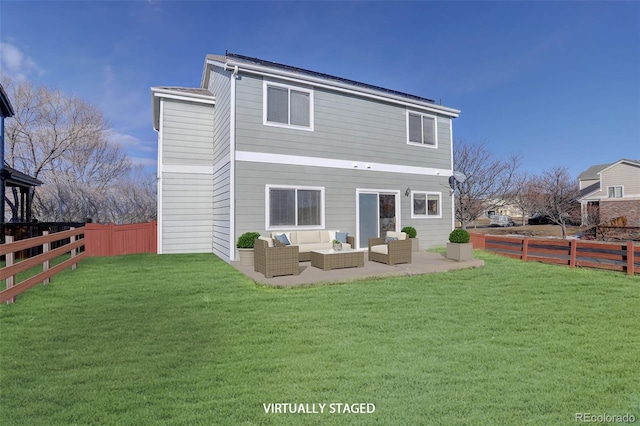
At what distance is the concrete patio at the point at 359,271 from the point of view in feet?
20.4

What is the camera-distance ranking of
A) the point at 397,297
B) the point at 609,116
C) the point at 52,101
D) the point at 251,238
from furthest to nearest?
the point at 52,101, the point at 609,116, the point at 251,238, the point at 397,297

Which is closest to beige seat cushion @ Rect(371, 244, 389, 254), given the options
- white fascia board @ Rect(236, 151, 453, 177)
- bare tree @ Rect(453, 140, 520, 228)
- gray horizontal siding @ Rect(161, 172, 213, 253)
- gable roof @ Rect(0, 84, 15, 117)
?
white fascia board @ Rect(236, 151, 453, 177)

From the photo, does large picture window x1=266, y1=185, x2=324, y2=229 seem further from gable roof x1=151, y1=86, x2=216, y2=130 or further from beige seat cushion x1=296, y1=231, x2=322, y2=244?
gable roof x1=151, y1=86, x2=216, y2=130

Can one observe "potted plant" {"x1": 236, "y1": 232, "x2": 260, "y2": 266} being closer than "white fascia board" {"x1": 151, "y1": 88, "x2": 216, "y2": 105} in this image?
Yes

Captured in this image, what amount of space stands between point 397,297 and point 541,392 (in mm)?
2923

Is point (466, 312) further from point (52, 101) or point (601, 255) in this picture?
point (52, 101)

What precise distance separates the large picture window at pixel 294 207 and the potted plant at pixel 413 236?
9.78 feet

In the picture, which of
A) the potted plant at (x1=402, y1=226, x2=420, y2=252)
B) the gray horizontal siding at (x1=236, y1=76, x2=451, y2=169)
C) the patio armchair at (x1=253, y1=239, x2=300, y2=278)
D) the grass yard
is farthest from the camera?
the potted plant at (x1=402, y1=226, x2=420, y2=252)

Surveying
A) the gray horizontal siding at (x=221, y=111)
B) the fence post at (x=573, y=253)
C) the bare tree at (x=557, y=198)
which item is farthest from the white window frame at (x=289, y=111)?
the bare tree at (x=557, y=198)

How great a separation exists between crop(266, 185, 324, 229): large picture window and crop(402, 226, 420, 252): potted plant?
117 inches

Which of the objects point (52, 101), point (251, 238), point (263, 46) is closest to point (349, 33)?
point (263, 46)

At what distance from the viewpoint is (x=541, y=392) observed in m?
2.54

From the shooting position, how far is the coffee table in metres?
7.33

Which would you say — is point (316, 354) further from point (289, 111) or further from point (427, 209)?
point (427, 209)
